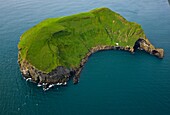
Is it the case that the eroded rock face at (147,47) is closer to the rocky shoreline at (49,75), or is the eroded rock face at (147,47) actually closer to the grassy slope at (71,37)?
the grassy slope at (71,37)

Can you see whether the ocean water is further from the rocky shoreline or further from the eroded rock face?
the eroded rock face

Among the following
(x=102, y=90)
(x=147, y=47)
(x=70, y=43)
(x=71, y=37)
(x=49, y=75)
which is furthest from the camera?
(x=147, y=47)

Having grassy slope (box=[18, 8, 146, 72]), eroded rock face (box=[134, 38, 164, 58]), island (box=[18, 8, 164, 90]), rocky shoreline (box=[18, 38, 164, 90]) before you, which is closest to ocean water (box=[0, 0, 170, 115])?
rocky shoreline (box=[18, 38, 164, 90])

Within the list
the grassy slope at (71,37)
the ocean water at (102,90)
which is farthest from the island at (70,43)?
the ocean water at (102,90)

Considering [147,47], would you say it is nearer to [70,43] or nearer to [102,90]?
[70,43]

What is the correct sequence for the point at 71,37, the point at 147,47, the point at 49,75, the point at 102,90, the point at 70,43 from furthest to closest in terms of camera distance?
the point at 147,47 < the point at 71,37 < the point at 70,43 < the point at 49,75 < the point at 102,90

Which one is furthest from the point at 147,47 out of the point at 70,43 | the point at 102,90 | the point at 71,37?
the point at 102,90

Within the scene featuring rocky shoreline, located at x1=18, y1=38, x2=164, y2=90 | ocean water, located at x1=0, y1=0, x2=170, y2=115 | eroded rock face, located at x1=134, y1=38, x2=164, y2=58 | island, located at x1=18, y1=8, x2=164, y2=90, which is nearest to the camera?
ocean water, located at x1=0, y1=0, x2=170, y2=115
